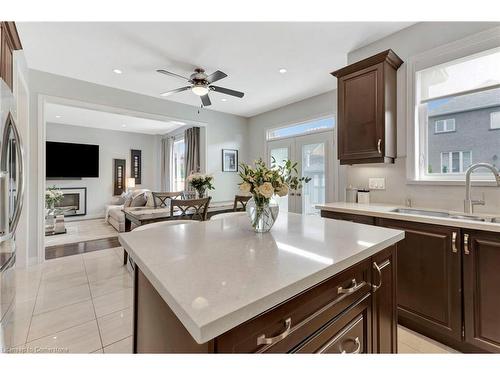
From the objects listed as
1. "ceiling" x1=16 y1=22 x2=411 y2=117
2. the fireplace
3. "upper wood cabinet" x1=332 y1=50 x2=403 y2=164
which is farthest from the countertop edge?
the fireplace

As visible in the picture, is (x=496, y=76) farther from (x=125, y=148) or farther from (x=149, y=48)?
(x=125, y=148)

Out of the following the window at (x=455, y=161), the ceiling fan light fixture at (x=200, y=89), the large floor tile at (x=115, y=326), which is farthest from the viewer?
the ceiling fan light fixture at (x=200, y=89)

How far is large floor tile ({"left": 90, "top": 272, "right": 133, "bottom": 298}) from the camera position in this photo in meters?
2.51

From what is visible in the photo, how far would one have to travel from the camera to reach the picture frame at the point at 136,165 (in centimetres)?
769

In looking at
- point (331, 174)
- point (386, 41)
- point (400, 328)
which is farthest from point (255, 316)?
point (331, 174)

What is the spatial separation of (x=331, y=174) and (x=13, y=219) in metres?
3.84

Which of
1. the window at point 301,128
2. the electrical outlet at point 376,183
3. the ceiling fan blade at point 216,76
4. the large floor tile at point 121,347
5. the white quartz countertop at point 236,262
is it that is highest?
the ceiling fan blade at point 216,76

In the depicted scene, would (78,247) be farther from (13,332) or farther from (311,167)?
(311,167)

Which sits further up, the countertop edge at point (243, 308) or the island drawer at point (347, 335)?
the countertop edge at point (243, 308)

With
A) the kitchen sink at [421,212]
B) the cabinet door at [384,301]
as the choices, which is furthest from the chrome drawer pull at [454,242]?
the cabinet door at [384,301]

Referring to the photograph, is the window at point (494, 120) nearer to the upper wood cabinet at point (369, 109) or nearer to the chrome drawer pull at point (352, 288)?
the upper wood cabinet at point (369, 109)

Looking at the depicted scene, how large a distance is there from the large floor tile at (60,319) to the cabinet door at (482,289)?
288 cm

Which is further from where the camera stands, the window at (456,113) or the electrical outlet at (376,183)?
the electrical outlet at (376,183)

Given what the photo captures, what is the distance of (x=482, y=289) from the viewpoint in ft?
4.90
